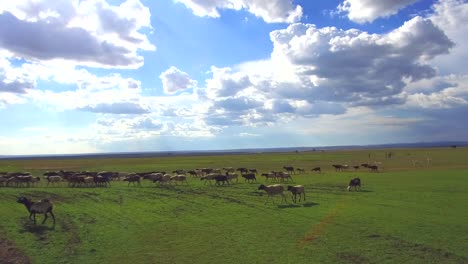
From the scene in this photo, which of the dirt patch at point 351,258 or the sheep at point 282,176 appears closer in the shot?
the dirt patch at point 351,258

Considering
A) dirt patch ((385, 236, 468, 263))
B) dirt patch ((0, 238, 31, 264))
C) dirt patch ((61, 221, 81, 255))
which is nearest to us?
dirt patch ((385, 236, 468, 263))

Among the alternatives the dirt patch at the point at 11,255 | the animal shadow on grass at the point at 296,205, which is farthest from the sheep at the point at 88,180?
the dirt patch at the point at 11,255

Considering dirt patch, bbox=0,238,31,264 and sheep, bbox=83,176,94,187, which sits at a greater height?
sheep, bbox=83,176,94,187

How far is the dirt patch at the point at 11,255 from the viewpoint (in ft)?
49.6

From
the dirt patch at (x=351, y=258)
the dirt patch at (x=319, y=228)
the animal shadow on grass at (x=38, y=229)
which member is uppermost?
the animal shadow on grass at (x=38, y=229)

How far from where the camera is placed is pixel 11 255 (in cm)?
1580

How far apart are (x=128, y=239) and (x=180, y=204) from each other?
9991mm

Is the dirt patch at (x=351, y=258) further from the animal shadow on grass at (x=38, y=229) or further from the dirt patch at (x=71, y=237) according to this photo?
the animal shadow on grass at (x=38, y=229)

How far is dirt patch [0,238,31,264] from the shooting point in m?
15.1

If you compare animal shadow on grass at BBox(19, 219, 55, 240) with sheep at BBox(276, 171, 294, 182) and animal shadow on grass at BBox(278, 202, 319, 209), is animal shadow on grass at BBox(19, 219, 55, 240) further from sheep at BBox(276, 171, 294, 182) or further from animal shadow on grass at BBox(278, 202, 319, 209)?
sheep at BBox(276, 171, 294, 182)

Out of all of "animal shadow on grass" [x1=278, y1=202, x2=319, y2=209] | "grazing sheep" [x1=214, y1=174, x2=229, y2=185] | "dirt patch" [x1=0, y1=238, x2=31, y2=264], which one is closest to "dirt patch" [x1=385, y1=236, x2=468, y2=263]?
"animal shadow on grass" [x1=278, y1=202, x2=319, y2=209]

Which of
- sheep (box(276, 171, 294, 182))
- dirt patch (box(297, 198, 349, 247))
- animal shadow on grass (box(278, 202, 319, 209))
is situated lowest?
dirt patch (box(297, 198, 349, 247))

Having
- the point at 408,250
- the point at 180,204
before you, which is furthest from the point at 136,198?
the point at 408,250

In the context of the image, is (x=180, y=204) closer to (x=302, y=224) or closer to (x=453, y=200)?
(x=302, y=224)
